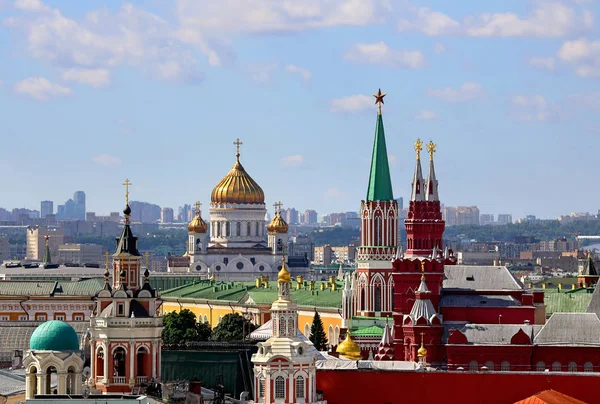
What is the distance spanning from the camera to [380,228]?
384ft

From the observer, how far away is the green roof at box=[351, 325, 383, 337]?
347 feet

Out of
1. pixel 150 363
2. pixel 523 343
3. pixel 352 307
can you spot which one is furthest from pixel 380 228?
pixel 150 363

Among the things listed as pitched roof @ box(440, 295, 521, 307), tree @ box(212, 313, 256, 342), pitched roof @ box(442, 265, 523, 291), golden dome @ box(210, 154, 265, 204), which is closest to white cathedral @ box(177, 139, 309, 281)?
golden dome @ box(210, 154, 265, 204)

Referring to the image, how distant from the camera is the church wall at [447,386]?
78.5 meters

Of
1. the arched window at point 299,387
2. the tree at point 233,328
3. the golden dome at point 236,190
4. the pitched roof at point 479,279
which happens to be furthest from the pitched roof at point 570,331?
the golden dome at point 236,190

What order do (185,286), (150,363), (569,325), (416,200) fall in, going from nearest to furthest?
(150,363) < (569,325) < (416,200) < (185,286)

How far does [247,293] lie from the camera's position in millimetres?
150875

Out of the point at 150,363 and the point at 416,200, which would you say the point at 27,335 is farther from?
the point at 150,363

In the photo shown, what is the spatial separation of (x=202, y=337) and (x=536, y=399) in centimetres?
4550

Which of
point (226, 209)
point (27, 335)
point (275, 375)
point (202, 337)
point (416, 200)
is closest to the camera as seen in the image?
point (275, 375)

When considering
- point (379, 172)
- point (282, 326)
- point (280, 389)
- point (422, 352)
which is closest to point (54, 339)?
point (282, 326)

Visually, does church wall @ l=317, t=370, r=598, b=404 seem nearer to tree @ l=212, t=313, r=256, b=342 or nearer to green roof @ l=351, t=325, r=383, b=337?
green roof @ l=351, t=325, r=383, b=337

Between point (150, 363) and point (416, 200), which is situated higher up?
point (416, 200)

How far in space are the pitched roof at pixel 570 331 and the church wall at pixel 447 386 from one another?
418 inches
